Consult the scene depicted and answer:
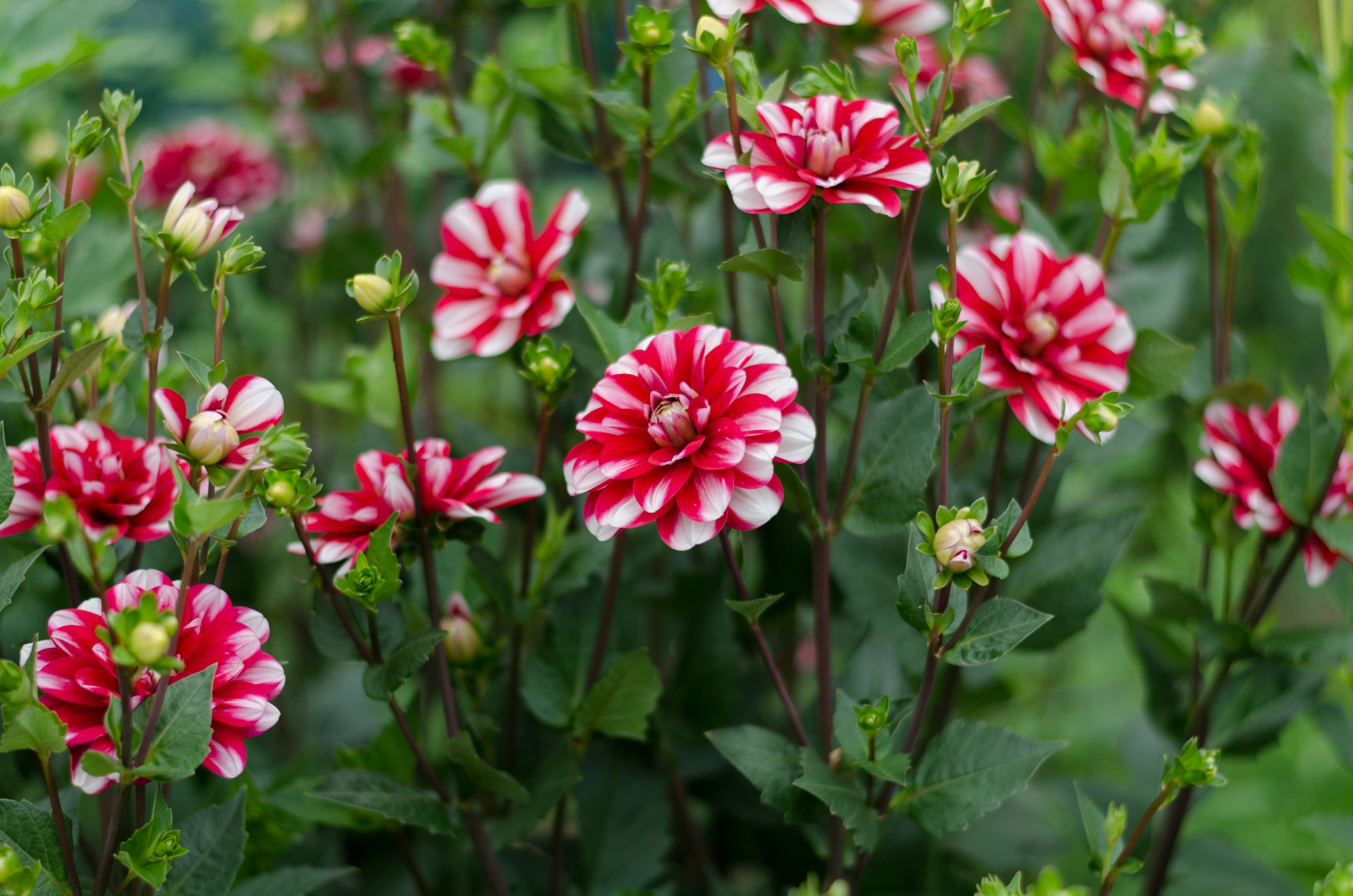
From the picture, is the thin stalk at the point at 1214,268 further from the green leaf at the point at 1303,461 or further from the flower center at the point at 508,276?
the flower center at the point at 508,276

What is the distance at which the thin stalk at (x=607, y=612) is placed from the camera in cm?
42

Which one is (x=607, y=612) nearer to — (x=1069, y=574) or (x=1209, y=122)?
(x=1069, y=574)

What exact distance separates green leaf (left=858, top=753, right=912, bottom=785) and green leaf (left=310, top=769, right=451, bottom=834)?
0.53 feet

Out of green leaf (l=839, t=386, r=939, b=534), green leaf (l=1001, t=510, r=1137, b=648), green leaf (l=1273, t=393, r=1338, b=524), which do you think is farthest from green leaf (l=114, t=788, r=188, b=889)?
green leaf (l=1273, t=393, r=1338, b=524)

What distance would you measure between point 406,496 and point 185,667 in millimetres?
91

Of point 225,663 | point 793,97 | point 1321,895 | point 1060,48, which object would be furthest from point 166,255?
point 1060,48

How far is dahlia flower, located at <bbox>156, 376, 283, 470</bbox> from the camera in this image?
308 millimetres

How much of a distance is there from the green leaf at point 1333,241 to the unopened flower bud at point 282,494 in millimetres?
397

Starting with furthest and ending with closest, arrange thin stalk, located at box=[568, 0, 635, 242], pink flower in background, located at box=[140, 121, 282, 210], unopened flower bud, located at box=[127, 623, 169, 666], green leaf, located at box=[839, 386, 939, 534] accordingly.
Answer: pink flower in background, located at box=[140, 121, 282, 210], thin stalk, located at box=[568, 0, 635, 242], green leaf, located at box=[839, 386, 939, 534], unopened flower bud, located at box=[127, 623, 169, 666]

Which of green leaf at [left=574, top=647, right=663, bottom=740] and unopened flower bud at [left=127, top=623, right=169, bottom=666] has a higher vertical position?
unopened flower bud at [left=127, top=623, right=169, bottom=666]

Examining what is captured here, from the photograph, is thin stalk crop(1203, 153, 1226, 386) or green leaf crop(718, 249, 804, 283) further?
thin stalk crop(1203, 153, 1226, 386)

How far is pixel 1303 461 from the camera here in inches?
17.0

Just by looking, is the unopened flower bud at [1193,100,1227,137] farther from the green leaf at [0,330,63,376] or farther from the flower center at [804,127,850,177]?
the green leaf at [0,330,63,376]

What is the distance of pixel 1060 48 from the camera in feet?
2.25
